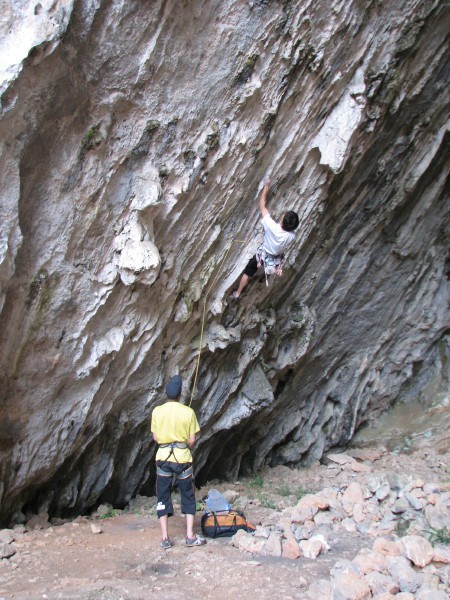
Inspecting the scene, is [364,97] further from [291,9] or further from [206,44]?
[206,44]

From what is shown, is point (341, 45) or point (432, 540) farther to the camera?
point (341, 45)

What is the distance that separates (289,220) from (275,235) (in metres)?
0.25

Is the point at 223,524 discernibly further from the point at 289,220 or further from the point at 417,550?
the point at 289,220

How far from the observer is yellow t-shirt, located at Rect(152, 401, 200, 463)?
5273 millimetres

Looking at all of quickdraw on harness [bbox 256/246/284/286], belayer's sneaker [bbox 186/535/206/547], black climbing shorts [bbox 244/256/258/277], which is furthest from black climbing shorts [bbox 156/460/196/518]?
black climbing shorts [bbox 244/256/258/277]

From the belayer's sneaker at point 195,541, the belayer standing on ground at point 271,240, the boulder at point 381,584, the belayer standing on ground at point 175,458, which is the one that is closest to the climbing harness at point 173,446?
the belayer standing on ground at point 175,458

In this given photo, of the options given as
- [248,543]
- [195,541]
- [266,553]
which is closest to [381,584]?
[266,553]

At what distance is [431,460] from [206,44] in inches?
291

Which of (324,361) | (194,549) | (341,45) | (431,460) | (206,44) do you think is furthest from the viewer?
(324,361)

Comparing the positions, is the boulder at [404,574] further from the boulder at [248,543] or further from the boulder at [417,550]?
the boulder at [248,543]

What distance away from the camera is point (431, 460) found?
927 cm

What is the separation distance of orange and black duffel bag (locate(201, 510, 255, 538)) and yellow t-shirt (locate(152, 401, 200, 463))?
2.69 feet

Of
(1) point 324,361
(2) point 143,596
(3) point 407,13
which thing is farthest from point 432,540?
(3) point 407,13

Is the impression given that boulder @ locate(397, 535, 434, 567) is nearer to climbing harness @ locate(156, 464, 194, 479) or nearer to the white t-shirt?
climbing harness @ locate(156, 464, 194, 479)
